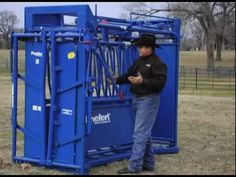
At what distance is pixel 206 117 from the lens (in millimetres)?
15102

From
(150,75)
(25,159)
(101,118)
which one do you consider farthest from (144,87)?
(25,159)

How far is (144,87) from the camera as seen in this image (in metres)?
7.23

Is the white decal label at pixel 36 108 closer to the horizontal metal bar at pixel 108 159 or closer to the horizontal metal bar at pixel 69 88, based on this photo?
the horizontal metal bar at pixel 69 88

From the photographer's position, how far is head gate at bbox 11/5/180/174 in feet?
23.5

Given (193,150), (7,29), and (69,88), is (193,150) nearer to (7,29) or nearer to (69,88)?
(69,88)

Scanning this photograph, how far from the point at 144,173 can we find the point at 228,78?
21.2 meters

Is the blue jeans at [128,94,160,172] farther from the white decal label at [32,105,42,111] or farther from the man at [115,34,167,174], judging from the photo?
the white decal label at [32,105,42,111]

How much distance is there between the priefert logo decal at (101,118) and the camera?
760 centimetres

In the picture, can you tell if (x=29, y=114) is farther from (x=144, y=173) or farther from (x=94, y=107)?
(x=144, y=173)

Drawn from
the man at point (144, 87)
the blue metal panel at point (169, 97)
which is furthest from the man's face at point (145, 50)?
the blue metal panel at point (169, 97)

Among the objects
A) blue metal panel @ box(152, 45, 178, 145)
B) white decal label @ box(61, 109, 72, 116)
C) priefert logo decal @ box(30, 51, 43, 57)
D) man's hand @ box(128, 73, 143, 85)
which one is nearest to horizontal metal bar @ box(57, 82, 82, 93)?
white decal label @ box(61, 109, 72, 116)

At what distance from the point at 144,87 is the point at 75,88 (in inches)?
36.5

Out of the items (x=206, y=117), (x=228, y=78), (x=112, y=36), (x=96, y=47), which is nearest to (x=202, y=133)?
(x=206, y=117)

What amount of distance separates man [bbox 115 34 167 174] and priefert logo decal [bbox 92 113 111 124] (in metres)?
0.56
